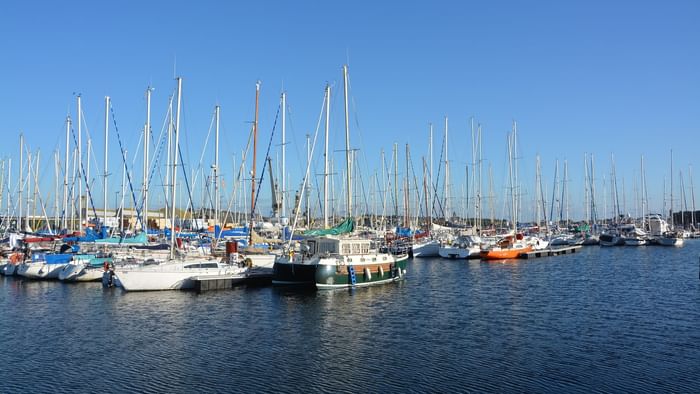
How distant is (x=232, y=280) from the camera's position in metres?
48.2

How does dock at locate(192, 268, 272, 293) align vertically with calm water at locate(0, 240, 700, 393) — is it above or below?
above

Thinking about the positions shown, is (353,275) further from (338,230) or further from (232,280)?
(232,280)

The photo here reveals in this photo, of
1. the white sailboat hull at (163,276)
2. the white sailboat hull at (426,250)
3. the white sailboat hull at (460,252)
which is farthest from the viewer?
the white sailboat hull at (426,250)

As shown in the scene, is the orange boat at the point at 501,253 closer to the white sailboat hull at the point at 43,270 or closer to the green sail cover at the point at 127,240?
the green sail cover at the point at 127,240

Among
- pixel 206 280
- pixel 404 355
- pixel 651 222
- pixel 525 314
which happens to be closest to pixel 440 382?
pixel 404 355

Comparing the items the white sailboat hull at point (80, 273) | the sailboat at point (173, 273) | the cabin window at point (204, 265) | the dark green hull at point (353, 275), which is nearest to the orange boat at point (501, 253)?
the dark green hull at point (353, 275)

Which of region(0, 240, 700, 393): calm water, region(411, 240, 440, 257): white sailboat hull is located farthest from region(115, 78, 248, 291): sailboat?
region(411, 240, 440, 257): white sailboat hull

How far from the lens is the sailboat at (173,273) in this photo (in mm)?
44875

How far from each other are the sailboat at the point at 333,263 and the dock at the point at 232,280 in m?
1.87

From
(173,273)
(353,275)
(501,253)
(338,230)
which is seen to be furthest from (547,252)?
(173,273)

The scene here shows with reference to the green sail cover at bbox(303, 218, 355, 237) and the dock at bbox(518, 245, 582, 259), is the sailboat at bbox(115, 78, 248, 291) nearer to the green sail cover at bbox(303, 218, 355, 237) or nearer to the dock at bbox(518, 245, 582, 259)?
the green sail cover at bbox(303, 218, 355, 237)

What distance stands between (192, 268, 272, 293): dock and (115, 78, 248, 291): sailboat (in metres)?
0.15

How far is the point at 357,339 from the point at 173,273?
2178 cm

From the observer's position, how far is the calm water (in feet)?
72.4
